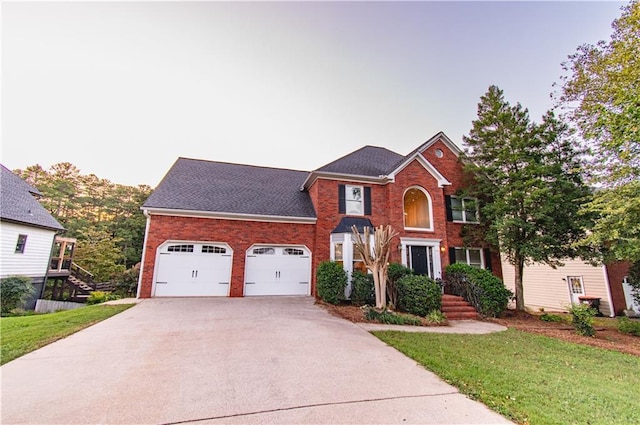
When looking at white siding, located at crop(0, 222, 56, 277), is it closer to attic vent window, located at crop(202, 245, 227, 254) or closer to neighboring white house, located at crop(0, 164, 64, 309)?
neighboring white house, located at crop(0, 164, 64, 309)

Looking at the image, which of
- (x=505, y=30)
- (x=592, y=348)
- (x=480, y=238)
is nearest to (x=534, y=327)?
(x=592, y=348)

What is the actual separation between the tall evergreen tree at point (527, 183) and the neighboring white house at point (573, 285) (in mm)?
3431

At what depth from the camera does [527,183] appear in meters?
11.2

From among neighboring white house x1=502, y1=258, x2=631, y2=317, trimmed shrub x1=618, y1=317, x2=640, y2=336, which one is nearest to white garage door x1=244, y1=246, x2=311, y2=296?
neighboring white house x1=502, y1=258, x2=631, y2=317

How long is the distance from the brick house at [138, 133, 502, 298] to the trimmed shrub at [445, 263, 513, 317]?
1453 mm

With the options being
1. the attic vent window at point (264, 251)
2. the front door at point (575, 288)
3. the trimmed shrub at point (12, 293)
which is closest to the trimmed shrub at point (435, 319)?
the attic vent window at point (264, 251)

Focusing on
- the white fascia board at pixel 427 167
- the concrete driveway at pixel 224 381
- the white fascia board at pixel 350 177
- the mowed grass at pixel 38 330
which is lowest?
the concrete driveway at pixel 224 381

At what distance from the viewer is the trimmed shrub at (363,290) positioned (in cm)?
1086

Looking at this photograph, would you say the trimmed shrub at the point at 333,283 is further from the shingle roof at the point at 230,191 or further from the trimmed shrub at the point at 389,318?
the shingle roof at the point at 230,191

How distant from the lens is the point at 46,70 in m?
9.79

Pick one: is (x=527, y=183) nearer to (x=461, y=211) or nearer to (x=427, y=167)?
(x=461, y=211)

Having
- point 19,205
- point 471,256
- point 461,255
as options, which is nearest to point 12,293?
point 19,205

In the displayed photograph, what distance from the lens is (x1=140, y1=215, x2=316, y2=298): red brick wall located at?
37.9 ft

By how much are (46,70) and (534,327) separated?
67.0 feet
